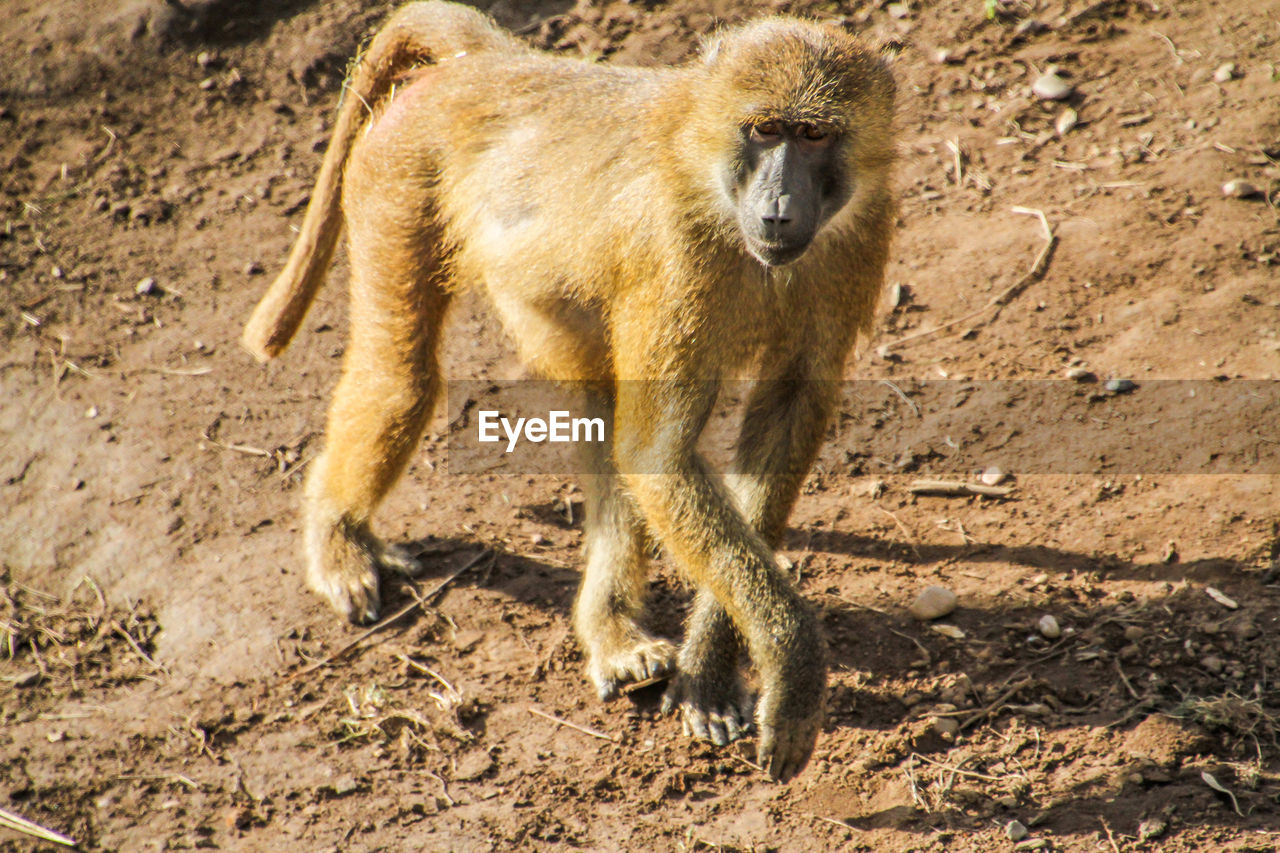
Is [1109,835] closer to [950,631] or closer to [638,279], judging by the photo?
[950,631]

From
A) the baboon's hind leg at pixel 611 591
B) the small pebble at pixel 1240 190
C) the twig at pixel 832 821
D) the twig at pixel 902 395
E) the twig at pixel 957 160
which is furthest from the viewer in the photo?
the twig at pixel 957 160

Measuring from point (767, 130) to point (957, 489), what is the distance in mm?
2577

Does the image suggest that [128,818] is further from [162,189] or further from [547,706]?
[162,189]

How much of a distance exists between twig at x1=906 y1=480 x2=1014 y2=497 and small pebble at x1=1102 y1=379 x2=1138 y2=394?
0.83 meters

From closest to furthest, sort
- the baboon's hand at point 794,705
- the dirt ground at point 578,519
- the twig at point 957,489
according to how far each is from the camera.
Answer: the baboon's hand at point 794,705 < the dirt ground at point 578,519 < the twig at point 957,489

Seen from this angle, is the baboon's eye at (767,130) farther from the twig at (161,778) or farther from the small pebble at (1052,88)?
the small pebble at (1052,88)

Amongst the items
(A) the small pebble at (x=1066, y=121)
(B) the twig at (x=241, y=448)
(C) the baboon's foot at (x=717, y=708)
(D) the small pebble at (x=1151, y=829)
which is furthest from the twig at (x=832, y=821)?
(A) the small pebble at (x=1066, y=121)

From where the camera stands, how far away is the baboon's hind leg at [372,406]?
203 inches

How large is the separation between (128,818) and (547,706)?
1799 millimetres

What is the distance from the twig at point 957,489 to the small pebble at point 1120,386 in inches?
32.7

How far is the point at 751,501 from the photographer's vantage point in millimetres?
4715

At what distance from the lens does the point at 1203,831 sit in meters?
4.06

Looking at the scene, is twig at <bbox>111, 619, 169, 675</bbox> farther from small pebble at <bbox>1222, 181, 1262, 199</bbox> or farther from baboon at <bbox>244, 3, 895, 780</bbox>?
small pebble at <bbox>1222, 181, 1262, 199</bbox>

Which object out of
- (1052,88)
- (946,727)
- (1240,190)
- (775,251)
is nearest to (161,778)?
(946,727)
